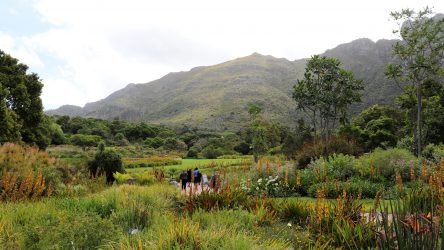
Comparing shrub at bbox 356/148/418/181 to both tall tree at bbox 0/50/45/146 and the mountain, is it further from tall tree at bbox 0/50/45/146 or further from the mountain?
the mountain

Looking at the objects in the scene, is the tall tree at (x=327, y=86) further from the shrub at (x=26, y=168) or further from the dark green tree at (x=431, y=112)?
the shrub at (x=26, y=168)

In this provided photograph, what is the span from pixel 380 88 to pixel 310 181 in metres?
64.3

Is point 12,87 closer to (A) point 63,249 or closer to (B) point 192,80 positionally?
(A) point 63,249

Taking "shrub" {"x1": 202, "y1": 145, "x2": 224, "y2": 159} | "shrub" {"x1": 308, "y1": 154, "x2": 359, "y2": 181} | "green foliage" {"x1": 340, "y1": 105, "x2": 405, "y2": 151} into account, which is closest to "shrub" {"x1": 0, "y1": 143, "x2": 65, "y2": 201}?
"shrub" {"x1": 308, "y1": 154, "x2": 359, "y2": 181}

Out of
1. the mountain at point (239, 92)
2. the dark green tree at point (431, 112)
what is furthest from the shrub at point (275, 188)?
the mountain at point (239, 92)

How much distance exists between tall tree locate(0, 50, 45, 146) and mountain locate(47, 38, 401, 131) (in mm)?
50659

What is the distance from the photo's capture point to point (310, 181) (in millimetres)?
14719

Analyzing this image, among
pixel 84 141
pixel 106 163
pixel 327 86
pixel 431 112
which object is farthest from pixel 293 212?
pixel 84 141

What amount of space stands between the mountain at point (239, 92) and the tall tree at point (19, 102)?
50.7 meters

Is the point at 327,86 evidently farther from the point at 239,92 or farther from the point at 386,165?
the point at 239,92

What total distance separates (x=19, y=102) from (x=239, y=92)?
88.4 meters

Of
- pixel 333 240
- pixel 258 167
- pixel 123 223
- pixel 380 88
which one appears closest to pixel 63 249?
pixel 123 223

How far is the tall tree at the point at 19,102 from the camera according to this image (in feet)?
74.5

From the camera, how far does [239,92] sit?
369 ft
